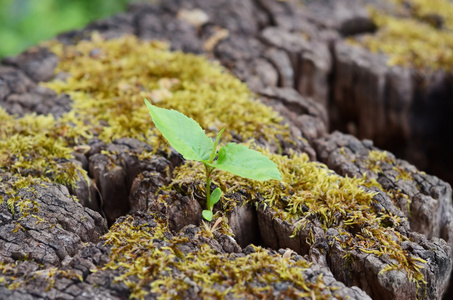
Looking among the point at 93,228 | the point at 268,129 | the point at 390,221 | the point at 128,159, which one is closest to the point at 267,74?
the point at 268,129

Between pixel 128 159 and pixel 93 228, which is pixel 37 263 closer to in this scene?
pixel 93 228

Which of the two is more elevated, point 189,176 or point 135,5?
point 135,5

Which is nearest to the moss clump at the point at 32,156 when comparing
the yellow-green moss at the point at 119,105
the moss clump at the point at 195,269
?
the yellow-green moss at the point at 119,105

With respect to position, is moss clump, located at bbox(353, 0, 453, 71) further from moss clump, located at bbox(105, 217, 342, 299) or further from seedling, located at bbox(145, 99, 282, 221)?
moss clump, located at bbox(105, 217, 342, 299)

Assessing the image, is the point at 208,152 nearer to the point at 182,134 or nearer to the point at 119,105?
the point at 182,134

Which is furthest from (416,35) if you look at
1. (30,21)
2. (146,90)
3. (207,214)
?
(30,21)

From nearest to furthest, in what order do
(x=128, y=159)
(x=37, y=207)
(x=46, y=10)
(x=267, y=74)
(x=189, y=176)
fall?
(x=37, y=207), (x=189, y=176), (x=128, y=159), (x=267, y=74), (x=46, y=10)

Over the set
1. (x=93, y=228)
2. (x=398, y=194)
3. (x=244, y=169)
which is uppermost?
(x=244, y=169)
